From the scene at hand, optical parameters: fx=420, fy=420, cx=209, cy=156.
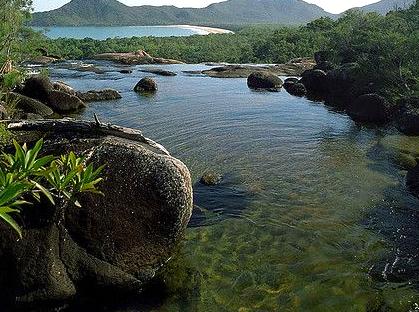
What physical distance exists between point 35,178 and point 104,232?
5.40 ft

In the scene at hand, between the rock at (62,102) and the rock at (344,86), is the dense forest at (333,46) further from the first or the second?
the rock at (62,102)

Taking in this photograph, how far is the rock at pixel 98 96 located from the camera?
92.2 feet

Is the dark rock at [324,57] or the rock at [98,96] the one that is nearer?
the rock at [98,96]

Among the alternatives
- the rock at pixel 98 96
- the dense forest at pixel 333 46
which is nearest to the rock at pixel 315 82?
the dense forest at pixel 333 46

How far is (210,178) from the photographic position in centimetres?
1356

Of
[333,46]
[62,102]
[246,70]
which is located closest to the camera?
[62,102]

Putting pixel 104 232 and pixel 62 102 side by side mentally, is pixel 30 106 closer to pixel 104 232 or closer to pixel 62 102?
pixel 62 102

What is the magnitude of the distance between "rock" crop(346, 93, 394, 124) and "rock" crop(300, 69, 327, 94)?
894 centimetres

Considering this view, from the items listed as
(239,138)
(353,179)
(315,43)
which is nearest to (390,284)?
(353,179)

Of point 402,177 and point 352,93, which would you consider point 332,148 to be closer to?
point 402,177

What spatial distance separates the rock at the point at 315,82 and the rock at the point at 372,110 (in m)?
8.94

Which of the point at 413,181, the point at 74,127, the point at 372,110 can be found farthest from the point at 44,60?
the point at 413,181

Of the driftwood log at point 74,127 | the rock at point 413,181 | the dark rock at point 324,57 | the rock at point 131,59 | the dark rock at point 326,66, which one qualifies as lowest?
the rock at point 413,181

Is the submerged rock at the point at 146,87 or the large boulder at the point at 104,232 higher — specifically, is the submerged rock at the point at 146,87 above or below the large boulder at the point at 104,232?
above
